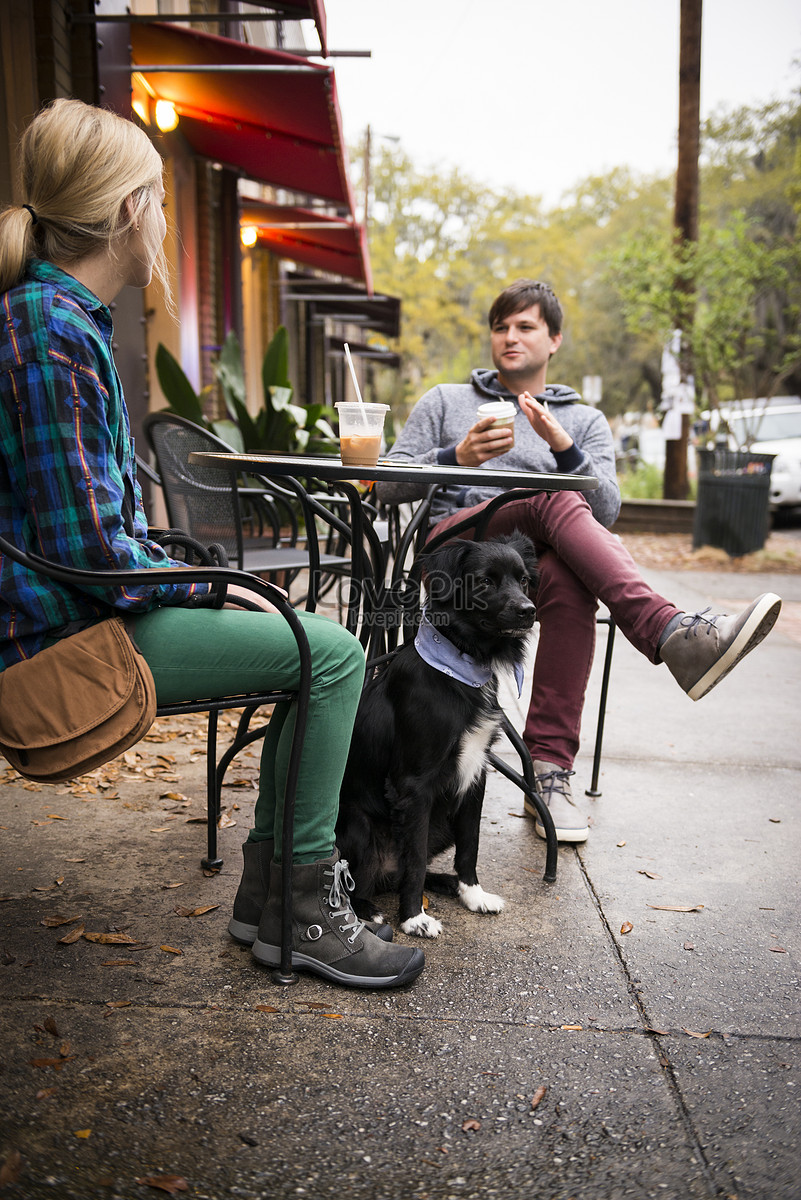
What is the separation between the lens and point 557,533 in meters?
2.86

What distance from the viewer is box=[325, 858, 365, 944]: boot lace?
2.06m

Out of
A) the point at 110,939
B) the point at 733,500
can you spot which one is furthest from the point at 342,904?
the point at 733,500

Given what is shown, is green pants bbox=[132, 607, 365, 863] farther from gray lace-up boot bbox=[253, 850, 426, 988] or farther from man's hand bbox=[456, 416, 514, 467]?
man's hand bbox=[456, 416, 514, 467]

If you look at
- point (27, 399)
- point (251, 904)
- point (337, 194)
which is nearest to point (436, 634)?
point (251, 904)

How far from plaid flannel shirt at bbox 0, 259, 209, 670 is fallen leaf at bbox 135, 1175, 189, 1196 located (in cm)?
92

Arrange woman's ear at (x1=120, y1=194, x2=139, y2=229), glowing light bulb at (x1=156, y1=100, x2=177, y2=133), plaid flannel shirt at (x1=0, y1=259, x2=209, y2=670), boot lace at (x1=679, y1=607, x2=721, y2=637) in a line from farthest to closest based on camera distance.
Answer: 1. glowing light bulb at (x1=156, y1=100, x2=177, y2=133)
2. boot lace at (x1=679, y1=607, x2=721, y2=637)
3. woman's ear at (x1=120, y1=194, x2=139, y2=229)
4. plaid flannel shirt at (x1=0, y1=259, x2=209, y2=670)

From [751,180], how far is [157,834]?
32746 millimetres

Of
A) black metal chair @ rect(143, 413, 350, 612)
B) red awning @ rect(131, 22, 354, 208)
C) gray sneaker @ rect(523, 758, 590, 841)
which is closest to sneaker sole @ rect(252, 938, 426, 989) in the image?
gray sneaker @ rect(523, 758, 590, 841)

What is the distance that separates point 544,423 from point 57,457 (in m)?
1.56

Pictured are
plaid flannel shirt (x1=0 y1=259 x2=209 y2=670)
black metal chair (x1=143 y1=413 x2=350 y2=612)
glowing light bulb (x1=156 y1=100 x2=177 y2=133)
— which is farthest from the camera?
glowing light bulb (x1=156 y1=100 x2=177 y2=133)

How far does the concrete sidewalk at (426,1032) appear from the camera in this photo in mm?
1516

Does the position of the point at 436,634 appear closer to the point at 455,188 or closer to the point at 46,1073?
the point at 46,1073

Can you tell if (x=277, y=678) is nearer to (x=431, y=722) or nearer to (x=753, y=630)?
(x=431, y=722)

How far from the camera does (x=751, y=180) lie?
2964cm
